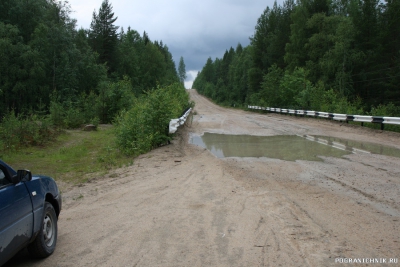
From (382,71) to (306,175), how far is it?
122 feet

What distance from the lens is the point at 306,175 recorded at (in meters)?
8.23

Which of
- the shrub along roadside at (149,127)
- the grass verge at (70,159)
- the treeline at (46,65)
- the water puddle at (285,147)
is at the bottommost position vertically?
the grass verge at (70,159)

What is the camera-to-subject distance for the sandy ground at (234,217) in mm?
4141

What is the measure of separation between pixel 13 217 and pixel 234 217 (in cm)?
318

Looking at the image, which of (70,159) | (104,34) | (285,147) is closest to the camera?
(70,159)

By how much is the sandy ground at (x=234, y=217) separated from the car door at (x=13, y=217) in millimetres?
623

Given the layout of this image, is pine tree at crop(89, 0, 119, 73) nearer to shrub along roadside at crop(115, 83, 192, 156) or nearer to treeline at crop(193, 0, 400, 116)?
treeline at crop(193, 0, 400, 116)

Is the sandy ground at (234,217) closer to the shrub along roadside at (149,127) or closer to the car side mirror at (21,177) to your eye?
the car side mirror at (21,177)

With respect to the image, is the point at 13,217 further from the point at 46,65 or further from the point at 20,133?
the point at 46,65

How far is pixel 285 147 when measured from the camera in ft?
42.4

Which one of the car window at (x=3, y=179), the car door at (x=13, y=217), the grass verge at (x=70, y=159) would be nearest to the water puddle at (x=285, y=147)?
the grass verge at (x=70, y=159)

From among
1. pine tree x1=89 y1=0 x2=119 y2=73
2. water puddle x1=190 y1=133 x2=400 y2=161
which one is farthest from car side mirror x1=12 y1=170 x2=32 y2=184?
pine tree x1=89 y1=0 x2=119 y2=73

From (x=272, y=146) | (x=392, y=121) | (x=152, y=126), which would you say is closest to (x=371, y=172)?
(x=272, y=146)

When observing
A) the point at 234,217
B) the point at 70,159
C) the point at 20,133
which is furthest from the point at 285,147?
the point at 20,133
